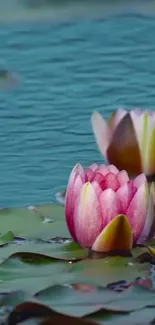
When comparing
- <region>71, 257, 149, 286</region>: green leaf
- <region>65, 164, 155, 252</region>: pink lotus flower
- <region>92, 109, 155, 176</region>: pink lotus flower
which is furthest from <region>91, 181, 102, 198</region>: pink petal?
<region>92, 109, 155, 176</region>: pink lotus flower

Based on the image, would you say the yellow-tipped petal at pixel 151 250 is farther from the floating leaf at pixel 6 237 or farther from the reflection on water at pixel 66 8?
the reflection on water at pixel 66 8

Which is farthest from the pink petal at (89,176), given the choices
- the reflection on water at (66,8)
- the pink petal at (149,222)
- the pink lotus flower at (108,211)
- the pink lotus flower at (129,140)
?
the reflection on water at (66,8)

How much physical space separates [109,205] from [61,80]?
1371mm

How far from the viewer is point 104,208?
2.12 meters

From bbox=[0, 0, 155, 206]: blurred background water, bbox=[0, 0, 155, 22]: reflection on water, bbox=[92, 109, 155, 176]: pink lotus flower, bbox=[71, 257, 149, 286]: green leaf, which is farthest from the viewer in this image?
bbox=[0, 0, 155, 22]: reflection on water

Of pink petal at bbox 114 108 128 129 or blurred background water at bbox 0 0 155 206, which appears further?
blurred background water at bbox 0 0 155 206

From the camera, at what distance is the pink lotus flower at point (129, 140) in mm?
2531

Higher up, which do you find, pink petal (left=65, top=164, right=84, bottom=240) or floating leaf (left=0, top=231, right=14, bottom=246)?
pink petal (left=65, top=164, right=84, bottom=240)

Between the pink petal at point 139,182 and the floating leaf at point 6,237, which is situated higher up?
the pink petal at point 139,182

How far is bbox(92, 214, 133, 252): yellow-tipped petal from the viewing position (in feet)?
6.88

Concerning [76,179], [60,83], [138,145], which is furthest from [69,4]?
[76,179]

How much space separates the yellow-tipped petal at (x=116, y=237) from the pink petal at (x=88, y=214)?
0.07 ft

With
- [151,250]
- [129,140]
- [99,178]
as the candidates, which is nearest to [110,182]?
[99,178]

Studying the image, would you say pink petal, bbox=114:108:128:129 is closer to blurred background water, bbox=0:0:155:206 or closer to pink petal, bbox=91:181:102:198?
blurred background water, bbox=0:0:155:206
